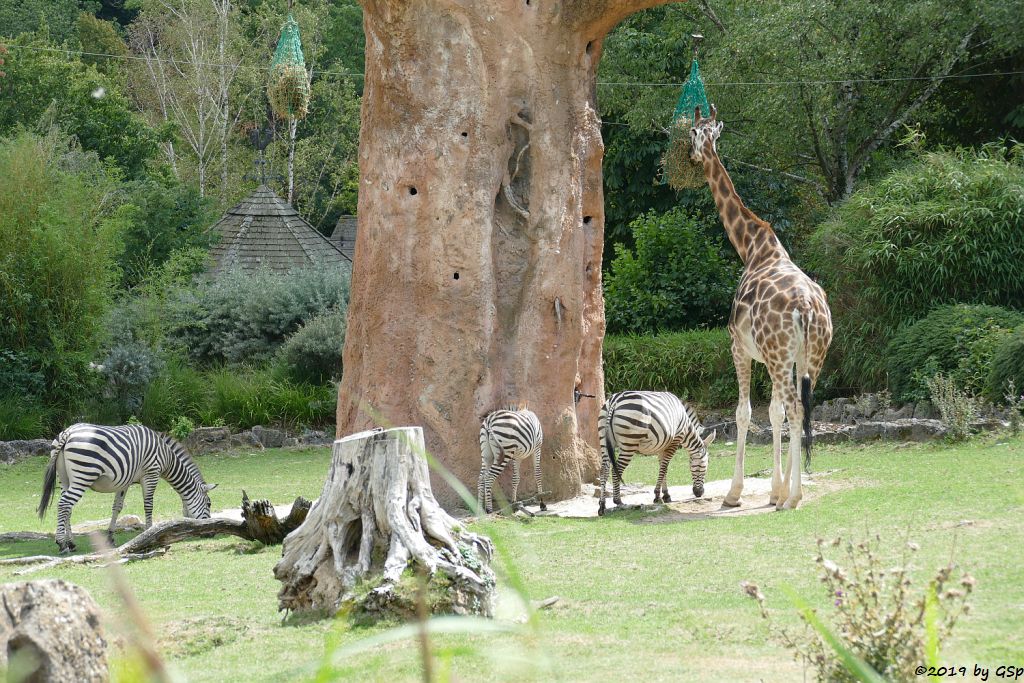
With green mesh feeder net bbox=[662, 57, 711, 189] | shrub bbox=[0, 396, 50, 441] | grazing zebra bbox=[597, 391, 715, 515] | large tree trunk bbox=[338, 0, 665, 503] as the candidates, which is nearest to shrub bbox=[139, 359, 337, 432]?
shrub bbox=[0, 396, 50, 441]

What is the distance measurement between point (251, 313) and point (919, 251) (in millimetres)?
10706

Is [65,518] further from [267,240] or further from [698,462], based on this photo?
[267,240]

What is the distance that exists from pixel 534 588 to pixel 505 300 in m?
4.67

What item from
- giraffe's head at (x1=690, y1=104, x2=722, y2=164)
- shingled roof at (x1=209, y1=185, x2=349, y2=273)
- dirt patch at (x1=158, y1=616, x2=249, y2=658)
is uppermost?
shingled roof at (x1=209, y1=185, x2=349, y2=273)

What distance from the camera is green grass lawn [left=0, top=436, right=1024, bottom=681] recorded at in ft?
16.3

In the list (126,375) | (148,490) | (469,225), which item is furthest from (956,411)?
(126,375)

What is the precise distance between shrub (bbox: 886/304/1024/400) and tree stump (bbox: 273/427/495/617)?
910cm

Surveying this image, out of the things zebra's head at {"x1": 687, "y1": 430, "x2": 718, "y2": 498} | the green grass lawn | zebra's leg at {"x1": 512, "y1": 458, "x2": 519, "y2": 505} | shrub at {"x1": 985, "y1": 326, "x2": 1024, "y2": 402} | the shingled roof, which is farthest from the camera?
the shingled roof

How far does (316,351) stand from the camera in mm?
18422

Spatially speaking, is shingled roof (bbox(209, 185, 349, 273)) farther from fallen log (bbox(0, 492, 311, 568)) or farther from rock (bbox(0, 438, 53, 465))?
fallen log (bbox(0, 492, 311, 568))

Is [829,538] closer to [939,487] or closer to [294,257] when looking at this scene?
[939,487]

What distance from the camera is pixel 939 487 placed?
9.34m

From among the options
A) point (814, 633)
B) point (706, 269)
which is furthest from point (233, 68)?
point (814, 633)

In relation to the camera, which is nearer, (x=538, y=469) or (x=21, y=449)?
(x=538, y=469)
